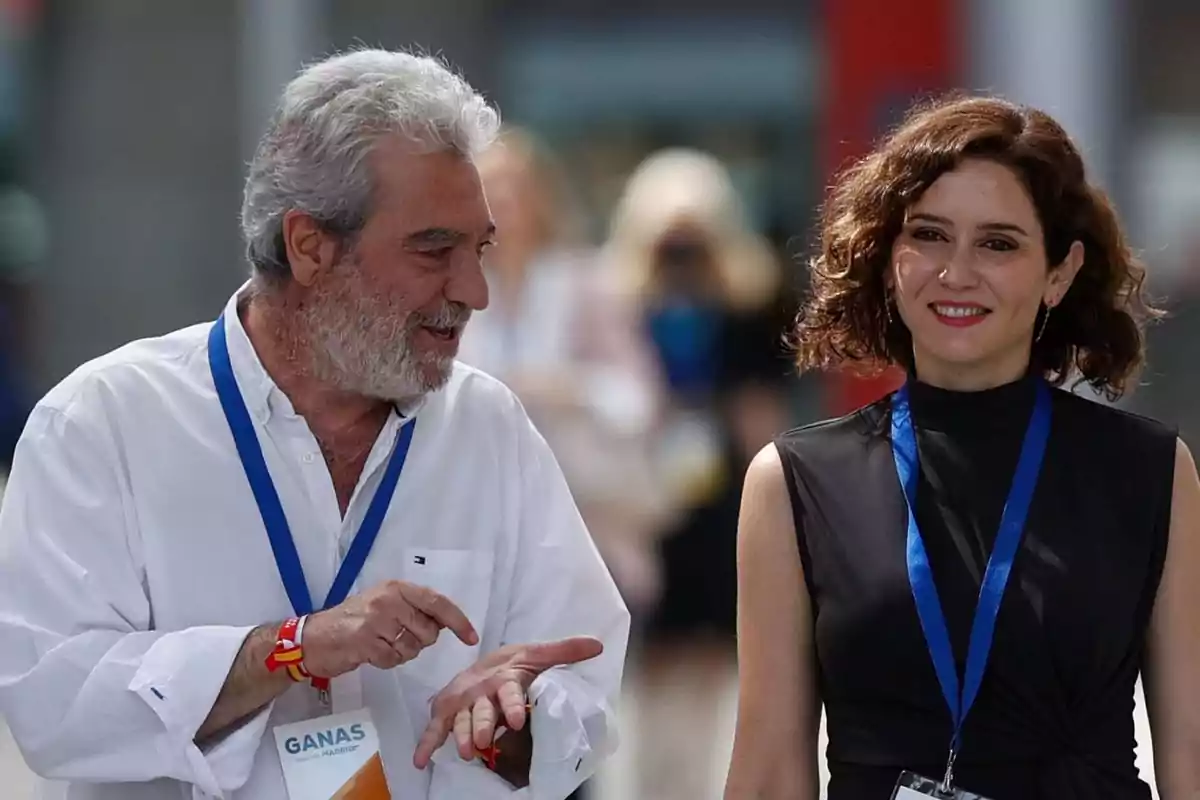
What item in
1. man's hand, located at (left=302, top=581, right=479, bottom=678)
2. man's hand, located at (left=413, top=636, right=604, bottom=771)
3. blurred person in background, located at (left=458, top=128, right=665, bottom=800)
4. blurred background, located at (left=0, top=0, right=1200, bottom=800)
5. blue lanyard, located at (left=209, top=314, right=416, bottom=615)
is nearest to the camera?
man's hand, located at (left=302, top=581, right=479, bottom=678)

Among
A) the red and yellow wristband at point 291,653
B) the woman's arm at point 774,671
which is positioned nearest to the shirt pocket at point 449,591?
the red and yellow wristband at point 291,653

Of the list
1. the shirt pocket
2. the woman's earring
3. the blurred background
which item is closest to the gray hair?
the shirt pocket

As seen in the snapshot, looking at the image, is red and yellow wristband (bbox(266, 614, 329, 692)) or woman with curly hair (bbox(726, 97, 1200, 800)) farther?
woman with curly hair (bbox(726, 97, 1200, 800))

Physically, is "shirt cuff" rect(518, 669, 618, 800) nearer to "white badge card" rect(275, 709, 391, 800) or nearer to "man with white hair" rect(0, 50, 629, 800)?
"man with white hair" rect(0, 50, 629, 800)

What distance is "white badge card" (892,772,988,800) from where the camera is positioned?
8.62 feet

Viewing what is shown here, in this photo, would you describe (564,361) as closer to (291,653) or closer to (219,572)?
(219,572)

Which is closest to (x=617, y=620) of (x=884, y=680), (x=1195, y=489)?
(x=884, y=680)

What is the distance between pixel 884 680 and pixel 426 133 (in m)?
0.99

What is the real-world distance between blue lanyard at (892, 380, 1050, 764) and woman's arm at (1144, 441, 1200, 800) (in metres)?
0.21

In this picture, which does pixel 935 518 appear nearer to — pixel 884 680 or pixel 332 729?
pixel 884 680

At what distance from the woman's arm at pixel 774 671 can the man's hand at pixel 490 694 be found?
235mm

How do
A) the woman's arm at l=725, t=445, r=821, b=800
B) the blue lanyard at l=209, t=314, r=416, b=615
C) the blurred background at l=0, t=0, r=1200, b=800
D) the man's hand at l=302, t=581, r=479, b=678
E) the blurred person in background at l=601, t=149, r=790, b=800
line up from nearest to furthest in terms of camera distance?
the man's hand at l=302, t=581, r=479, b=678 → the blue lanyard at l=209, t=314, r=416, b=615 → the woman's arm at l=725, t=445, r=821, b=800 → the blurred person in background at l=601, t=149, r=790, b=800 → the blurred background at l=0, t=0, r=1200, b=800

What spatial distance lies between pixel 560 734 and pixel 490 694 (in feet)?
0.44

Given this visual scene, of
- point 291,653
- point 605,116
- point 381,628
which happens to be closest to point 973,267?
point 381,628
